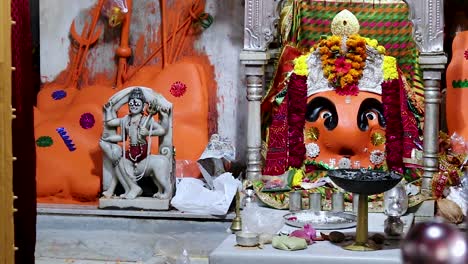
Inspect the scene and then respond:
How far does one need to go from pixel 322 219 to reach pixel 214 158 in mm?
2009

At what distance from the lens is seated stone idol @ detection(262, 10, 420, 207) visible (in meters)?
5.97

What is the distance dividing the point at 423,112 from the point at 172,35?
8.56ft

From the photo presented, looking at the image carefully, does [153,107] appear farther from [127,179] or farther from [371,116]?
[371,116]

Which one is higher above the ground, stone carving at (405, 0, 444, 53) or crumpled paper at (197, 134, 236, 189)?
stone carving at (405, 0, 444, 53)

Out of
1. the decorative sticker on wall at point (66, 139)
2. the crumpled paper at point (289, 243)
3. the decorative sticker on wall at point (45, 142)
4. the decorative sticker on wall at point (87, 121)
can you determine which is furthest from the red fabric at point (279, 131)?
the crumpled paper at point (289, 243)

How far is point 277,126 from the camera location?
6.11 m

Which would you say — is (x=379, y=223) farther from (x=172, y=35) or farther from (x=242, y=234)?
(x=172, y=35)

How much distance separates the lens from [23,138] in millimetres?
3170

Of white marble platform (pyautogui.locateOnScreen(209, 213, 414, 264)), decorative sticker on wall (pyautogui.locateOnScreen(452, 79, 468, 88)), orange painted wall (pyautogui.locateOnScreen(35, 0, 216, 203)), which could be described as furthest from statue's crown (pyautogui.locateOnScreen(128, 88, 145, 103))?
decorative sticker on wall (pyautogui.locateOnScreen(452, 79, 468, 88))

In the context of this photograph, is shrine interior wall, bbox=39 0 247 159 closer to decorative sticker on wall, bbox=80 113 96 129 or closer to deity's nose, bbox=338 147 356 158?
decorative sticker on wall, bbox=80 113 96 129

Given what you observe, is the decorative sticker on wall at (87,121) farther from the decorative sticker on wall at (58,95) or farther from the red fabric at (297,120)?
the red fabric at (297,120)

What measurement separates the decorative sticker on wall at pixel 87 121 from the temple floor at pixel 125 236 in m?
1.03

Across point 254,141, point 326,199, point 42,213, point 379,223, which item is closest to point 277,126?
point 254,141

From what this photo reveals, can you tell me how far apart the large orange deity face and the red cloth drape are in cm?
332
